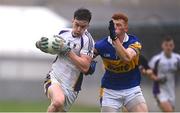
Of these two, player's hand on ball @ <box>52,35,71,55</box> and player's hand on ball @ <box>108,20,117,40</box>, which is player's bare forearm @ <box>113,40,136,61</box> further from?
player's hand on ball @ <box>52,35,71,55</box>

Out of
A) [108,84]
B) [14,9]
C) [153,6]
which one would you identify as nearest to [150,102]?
[153,6]

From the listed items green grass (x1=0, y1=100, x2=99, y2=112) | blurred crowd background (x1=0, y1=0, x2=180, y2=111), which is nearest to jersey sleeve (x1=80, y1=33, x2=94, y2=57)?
green grass (x1=0, y1=100, x2=99, y2=112)

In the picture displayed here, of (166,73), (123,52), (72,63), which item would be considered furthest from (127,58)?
(166,73)

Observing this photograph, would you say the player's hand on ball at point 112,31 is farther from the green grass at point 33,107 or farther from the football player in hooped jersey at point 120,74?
the green grass at point 33,107

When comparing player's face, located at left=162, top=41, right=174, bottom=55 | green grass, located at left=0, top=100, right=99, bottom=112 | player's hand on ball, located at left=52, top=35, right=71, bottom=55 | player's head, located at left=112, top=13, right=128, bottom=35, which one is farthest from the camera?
green grass, located at left=0, top=100, right=99, bottom=112

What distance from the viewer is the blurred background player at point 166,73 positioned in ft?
65.4

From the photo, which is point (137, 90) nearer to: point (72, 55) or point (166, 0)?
point (72, 55)

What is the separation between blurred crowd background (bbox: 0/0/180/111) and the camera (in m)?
26.0

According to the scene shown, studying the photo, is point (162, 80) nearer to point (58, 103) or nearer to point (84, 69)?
point (84, 69)

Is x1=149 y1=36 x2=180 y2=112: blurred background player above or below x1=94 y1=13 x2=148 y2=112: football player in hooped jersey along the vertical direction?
below

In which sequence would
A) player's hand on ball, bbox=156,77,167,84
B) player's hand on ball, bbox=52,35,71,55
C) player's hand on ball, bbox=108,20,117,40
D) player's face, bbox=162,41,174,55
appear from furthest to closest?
player's hand on ball, bbox=156,77,167,84
player's face, bbox=162,41,174,55
player's hand on ball, bbox=108,20,117,40
player's hand on ball, bbox=52,35,71,55

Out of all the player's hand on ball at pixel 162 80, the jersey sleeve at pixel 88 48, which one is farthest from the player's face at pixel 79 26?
the player's hand on ball at pixel 162 80

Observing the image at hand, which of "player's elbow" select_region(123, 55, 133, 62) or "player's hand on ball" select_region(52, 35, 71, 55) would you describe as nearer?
"player's hand on ball" select_region(52, 35, 71, 55)

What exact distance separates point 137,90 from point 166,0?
13521 millimetres
